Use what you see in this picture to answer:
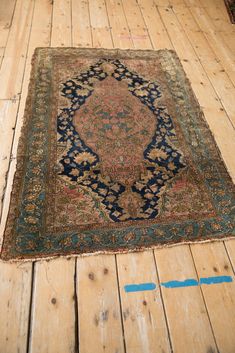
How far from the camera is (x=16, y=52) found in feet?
7.64

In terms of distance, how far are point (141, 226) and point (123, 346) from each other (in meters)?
0.53

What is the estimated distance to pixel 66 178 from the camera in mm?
1561

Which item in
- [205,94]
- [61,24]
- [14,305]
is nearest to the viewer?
[14,305]

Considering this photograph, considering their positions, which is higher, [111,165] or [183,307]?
[111,165]

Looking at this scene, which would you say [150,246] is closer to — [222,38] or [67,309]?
[67,309]

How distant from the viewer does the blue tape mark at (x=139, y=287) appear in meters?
1.21

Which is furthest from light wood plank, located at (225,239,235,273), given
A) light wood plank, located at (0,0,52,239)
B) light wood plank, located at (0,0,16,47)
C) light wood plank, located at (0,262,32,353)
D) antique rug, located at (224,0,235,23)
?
antique rug, located at (224,0,235,23)

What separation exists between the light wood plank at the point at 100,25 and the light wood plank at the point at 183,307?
6.58ft

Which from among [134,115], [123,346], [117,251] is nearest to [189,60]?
[134,115]

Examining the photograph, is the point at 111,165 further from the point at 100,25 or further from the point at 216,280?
the point at 100,25

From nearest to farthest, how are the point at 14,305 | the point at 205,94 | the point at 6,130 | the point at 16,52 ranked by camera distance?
the point at 14,305 < the point at 6,130 < the point at 205,94 < the point at 16,52

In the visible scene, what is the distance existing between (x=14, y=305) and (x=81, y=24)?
259 centimetres

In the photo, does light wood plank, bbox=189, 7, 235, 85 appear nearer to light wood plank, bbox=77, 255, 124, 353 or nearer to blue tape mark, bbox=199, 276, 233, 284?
blue tape mark, bbox=199, 276, 233, 284

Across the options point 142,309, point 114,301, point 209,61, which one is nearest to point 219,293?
point 142,309
